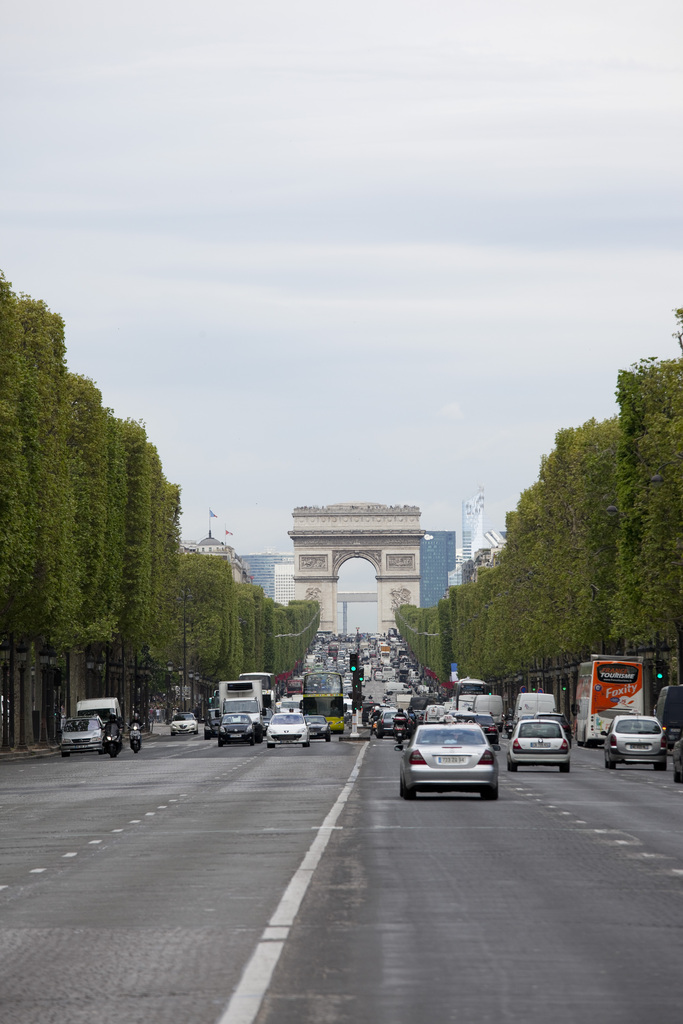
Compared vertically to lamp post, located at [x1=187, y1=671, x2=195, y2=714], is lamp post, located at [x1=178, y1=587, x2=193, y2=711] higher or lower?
higher

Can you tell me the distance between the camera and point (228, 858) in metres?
19.0

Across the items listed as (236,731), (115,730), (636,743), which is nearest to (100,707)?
(115,730)

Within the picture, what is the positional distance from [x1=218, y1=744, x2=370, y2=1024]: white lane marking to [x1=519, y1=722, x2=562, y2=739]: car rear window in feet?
94.2

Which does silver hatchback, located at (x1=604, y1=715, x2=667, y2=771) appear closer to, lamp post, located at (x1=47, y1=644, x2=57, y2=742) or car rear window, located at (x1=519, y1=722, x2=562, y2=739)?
car rear window, located at (x1=519, y1=722, x2=562, y2=739)

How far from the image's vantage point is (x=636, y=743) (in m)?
51.2

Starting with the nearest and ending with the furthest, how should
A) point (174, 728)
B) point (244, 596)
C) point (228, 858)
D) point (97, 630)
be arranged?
point (228, 858), point (97, 630), point (174, 728), point (244, 596)

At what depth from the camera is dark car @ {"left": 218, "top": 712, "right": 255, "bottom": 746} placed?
263 feet

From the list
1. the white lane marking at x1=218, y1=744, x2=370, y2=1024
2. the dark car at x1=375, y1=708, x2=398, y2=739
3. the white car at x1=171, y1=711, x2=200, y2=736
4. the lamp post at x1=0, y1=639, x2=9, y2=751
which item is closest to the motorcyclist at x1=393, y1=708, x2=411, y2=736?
the dark car at x1=375, y1=708, x2=398, y2=739

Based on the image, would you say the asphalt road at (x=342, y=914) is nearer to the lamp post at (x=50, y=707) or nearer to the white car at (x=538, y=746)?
the white car at (x=538, y=746)

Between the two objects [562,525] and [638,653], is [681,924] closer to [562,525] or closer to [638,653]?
[562,525]

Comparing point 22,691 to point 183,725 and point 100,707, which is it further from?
point 183,725

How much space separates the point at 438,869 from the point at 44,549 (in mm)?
44411

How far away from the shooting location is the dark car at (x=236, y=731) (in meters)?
80.3

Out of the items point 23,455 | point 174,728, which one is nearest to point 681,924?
point 23,455
